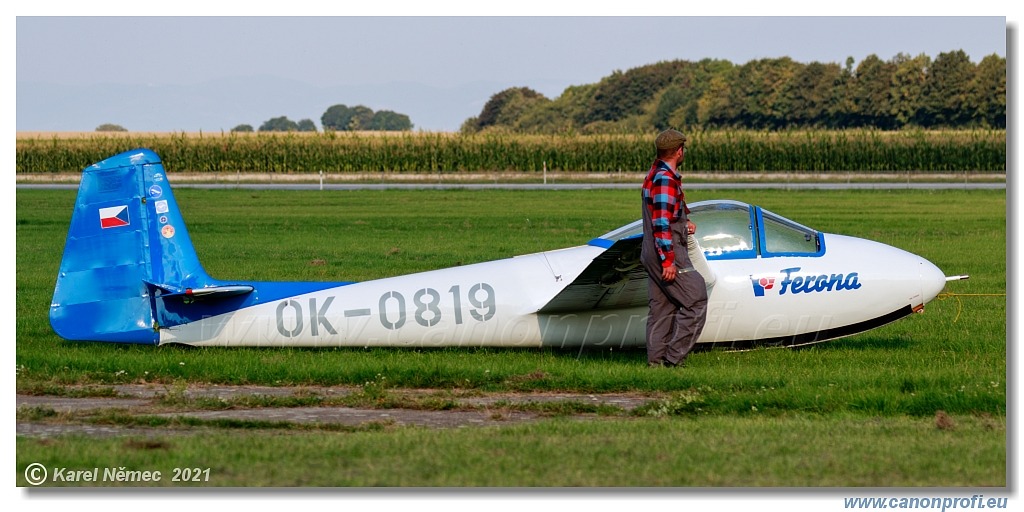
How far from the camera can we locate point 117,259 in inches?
412

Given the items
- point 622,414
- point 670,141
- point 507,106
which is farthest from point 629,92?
point 622,414

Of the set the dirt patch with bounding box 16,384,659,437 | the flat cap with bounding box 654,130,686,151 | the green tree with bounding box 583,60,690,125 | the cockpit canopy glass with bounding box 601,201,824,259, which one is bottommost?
the dirt patch with bounding box 16,384,659,437

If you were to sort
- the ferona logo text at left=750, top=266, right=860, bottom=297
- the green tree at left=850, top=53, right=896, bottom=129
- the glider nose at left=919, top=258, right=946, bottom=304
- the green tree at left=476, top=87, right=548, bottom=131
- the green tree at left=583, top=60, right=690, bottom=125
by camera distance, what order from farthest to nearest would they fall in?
the green tree at left=476, top=87, right=548, bottom=131
the green tree at left=583, top=60, right=690, bottom=125
the green tree at left=850, top=53, right=896, bottom=129
the glider nose at left=919, top=258, right=946, bottom=304
the ferona logo text at left=750, top=266, right=860, bottom=297

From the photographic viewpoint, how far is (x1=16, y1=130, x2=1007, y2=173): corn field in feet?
226

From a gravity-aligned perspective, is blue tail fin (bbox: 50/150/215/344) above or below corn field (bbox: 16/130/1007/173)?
below

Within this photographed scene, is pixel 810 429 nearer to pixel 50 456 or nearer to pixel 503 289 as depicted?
pixel 503 289

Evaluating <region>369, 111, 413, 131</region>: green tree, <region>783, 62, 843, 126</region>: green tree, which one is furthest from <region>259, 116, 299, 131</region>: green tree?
<region>783, 62, 843, 126</region>: green tree

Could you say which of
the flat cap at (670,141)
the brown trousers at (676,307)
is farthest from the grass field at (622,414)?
the flat cap at (670,141)

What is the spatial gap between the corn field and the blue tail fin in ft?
195

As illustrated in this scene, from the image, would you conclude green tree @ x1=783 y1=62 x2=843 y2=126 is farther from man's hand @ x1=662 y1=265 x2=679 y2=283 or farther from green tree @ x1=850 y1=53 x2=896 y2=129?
man's hand @ x1=662 y1=265 x2=679 y2=283

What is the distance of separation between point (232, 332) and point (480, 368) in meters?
2.56

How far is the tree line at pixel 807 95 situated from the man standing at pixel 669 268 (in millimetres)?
72130

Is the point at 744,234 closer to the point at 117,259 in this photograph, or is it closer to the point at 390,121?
the point at 117,259

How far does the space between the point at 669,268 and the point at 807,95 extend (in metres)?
90.3
